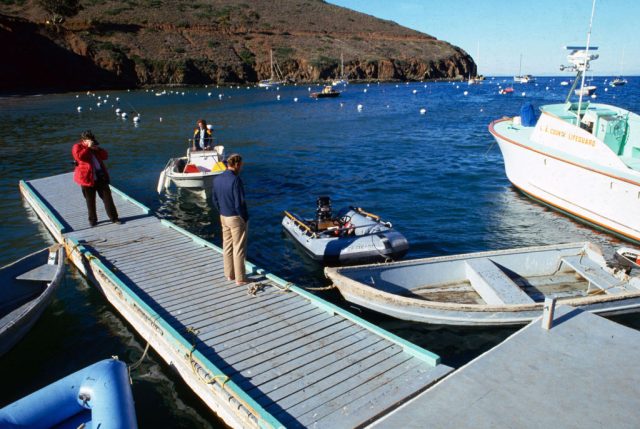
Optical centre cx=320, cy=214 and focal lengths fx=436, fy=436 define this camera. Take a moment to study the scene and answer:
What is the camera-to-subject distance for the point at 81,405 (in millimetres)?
5504

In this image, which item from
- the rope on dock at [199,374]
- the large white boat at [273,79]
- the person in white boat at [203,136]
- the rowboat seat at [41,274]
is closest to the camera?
the rope on dock at [199,374]

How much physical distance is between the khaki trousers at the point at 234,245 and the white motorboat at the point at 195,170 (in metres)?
7.81

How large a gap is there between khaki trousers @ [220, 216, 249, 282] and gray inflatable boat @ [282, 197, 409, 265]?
10.7 feet

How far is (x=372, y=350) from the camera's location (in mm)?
6531

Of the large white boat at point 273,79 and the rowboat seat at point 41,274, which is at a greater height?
the large white boat at point 273,79

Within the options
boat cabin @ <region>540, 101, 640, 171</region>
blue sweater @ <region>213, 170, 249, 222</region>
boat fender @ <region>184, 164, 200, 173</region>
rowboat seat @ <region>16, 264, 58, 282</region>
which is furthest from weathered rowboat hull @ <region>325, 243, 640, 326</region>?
boat fender @ <region>184, 164, 200, 173</region>

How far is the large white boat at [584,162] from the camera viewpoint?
13709 millimetres

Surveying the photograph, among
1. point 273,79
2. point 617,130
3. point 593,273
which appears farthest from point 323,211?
point 273,79

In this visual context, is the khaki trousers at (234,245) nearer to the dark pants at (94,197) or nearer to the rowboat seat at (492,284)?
the dark pants at (94,197)

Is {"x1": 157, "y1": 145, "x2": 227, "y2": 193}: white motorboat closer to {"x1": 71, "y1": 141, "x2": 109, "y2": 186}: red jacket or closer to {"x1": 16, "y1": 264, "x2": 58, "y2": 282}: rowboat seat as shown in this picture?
{"x1": 71, "y1": 141, "x2": 109, "y2": 186}: red jacket

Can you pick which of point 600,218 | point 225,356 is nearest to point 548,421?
point 225,356

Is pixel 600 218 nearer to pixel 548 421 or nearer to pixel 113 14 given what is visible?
pixel 548 421

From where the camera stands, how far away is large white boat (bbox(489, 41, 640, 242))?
13.7 metres

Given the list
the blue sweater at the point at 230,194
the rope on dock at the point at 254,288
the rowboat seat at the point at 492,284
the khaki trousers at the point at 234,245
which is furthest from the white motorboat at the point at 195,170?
the rowboat seat at the point at 492,284
